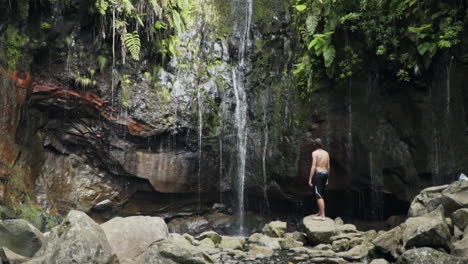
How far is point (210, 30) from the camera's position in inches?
577

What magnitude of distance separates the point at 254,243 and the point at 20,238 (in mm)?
5262

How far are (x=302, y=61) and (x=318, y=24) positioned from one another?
1101 mm

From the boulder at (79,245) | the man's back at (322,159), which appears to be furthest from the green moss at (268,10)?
the boulder at (79,245)

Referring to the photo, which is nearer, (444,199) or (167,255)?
(167,255)

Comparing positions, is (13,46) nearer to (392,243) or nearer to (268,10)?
(268,10)

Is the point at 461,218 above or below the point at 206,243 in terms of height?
above

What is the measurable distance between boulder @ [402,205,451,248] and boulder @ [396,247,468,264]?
1.80ft

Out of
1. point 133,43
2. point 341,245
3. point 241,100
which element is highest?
point 133,43

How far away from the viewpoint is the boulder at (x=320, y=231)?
9992 mm

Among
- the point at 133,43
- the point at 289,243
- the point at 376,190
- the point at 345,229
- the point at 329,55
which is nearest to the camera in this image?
the point at 289,243

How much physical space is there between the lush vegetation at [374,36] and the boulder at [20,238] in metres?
7.84

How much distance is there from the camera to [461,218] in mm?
7414

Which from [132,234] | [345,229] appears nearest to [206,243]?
[345,229]

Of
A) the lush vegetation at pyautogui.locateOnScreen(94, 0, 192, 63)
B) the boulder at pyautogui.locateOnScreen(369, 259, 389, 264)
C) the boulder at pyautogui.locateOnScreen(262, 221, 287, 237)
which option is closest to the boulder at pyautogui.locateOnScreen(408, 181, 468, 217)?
the boulder at pyautogui.locateOnScreen(369, 259, 389, 264)
